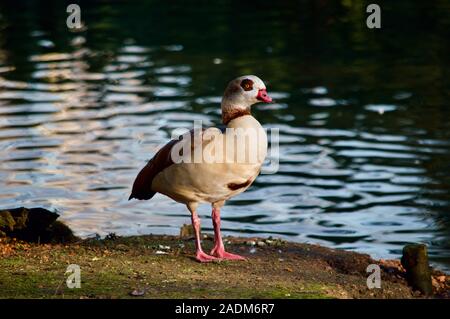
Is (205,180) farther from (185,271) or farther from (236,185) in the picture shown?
(185,271)

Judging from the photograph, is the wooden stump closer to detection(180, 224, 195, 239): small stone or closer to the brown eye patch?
the brown eye patch

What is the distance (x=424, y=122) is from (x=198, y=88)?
5020 mm

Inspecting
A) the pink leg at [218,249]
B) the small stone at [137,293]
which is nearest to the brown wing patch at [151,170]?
the pink leg at [218,249]

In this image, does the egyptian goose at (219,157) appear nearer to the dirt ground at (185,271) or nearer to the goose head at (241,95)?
the goose head at (241,95)

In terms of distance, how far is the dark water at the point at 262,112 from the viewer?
1290cm

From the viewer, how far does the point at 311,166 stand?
1493 cm

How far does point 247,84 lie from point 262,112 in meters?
9.96

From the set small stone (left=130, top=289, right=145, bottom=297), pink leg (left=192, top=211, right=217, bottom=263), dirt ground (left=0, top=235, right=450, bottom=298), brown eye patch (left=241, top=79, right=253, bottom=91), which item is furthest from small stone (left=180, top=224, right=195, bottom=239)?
small stone (left=130, top=289, right=145, bottom=297)

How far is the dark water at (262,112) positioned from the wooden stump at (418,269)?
220cm

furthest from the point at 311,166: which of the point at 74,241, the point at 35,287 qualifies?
the point at 35,287

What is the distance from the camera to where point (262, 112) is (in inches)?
725

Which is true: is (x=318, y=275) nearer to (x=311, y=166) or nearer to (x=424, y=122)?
(x=311, y=166)

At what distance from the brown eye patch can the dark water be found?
12.0ft

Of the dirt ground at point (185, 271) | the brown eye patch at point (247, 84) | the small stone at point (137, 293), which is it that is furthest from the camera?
the brown eye patch at point (247, 84)
